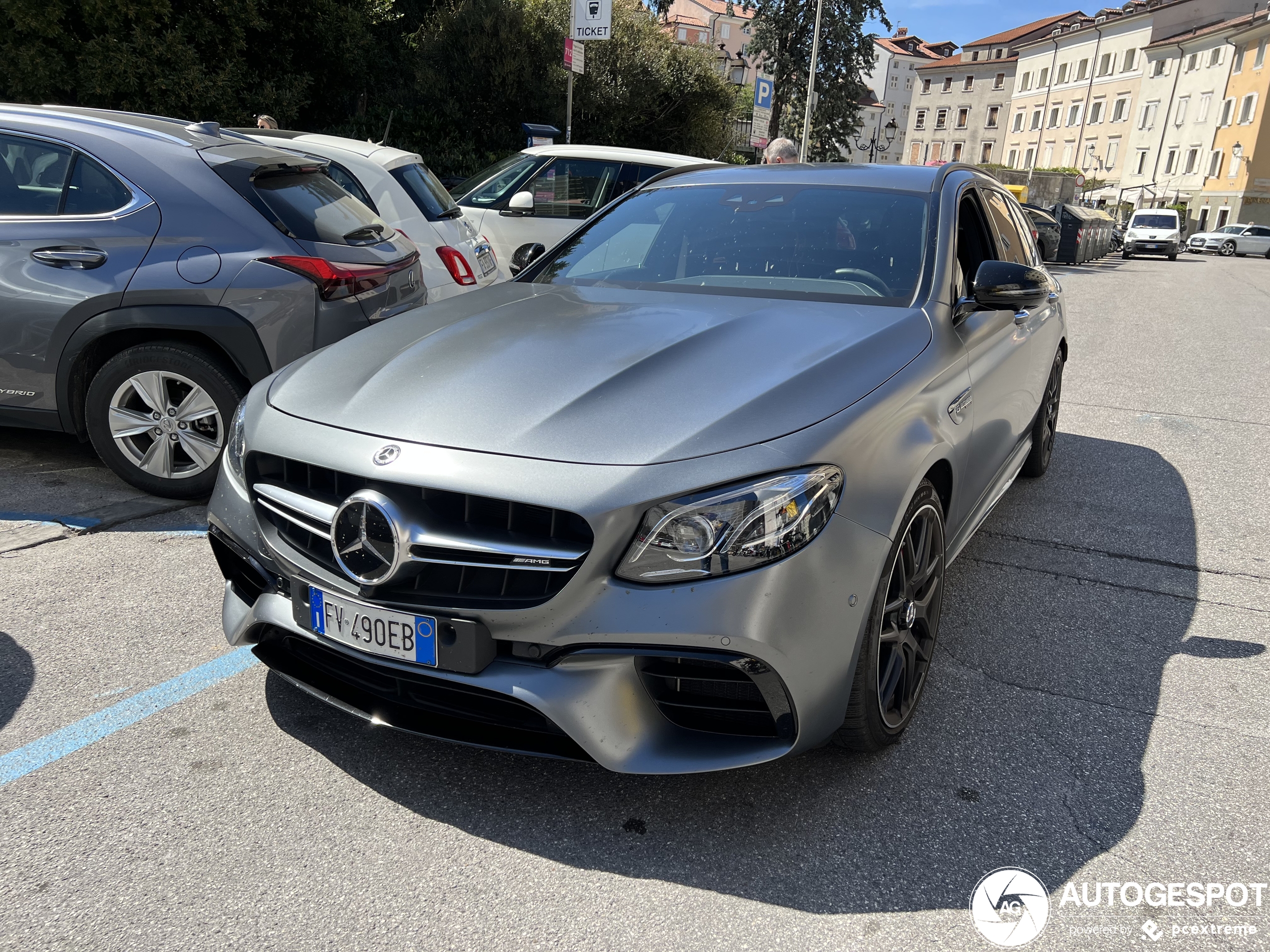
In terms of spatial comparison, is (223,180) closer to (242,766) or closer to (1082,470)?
(242,766)

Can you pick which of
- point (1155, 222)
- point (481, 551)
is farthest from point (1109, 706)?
point (1155, 222)


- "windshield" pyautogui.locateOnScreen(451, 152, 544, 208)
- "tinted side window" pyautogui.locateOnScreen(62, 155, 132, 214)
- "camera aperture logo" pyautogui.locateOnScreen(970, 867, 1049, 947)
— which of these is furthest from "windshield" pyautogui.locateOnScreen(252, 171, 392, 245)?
"windshield" pyautogui.locateOnScreen(451, 152, 544, 208)

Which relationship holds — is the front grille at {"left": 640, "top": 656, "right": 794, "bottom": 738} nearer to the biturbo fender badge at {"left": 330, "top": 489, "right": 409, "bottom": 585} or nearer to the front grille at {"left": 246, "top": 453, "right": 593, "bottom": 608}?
the front grille at {"left": 246, "top": 453, "right": 593, "bottom": 608}

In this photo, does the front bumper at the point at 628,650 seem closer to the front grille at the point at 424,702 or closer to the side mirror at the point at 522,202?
the front grille at the point at 424,702

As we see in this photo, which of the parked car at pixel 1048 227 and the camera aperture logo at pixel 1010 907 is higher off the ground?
the parked car at pixel 1048 227

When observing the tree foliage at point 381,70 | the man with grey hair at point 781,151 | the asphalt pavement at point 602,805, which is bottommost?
the asphalt pavement at point 602,805

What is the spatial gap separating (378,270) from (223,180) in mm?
764

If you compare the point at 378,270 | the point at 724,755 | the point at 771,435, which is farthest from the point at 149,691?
the point at 378,270

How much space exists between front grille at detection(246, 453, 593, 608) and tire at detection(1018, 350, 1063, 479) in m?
3.63

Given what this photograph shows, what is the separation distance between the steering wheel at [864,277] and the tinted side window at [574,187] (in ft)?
21.5

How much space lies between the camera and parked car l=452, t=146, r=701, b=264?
9422 mm

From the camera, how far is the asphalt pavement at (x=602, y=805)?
2.15 meters
